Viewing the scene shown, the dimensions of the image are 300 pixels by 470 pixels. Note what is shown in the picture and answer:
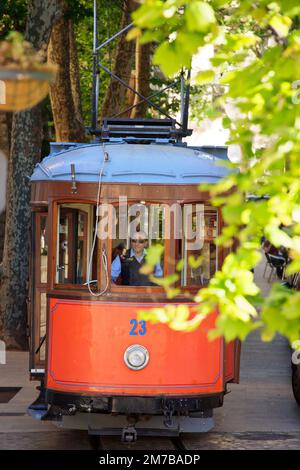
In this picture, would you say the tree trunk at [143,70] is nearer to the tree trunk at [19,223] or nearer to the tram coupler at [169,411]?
the tree trunk at [19,223]

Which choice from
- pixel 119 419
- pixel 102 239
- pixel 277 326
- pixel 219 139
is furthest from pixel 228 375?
pixel 219 139

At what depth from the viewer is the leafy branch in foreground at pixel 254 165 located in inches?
192

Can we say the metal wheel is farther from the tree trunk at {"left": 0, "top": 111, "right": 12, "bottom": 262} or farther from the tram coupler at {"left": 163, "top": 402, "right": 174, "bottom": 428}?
the tree trunk at {"left": 0, "top": 111, "right": 12, "bottom": 262}

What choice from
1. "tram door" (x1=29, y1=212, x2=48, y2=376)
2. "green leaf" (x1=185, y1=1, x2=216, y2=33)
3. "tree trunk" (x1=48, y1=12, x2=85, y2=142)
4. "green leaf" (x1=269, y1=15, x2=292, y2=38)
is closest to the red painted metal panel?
"tram door" (x1=29, y1=212, x2=48, y2=376)

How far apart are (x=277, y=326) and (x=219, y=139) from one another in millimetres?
62353

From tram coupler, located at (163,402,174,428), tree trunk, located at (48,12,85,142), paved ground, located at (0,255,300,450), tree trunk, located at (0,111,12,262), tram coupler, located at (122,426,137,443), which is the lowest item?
paved ground, located at (0,255,300,450)

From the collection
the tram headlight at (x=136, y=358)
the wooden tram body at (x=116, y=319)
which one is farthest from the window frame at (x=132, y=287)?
the tram headlight at (x=136, y=358)

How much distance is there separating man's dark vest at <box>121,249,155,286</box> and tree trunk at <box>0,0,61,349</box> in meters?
8.00

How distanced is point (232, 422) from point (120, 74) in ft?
47.1

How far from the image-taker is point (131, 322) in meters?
10.6

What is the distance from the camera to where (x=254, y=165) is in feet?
17.2

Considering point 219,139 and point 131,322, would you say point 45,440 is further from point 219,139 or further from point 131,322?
point 219,139

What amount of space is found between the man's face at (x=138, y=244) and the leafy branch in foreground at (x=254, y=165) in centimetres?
518

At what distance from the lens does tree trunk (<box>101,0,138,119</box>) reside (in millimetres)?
25078
